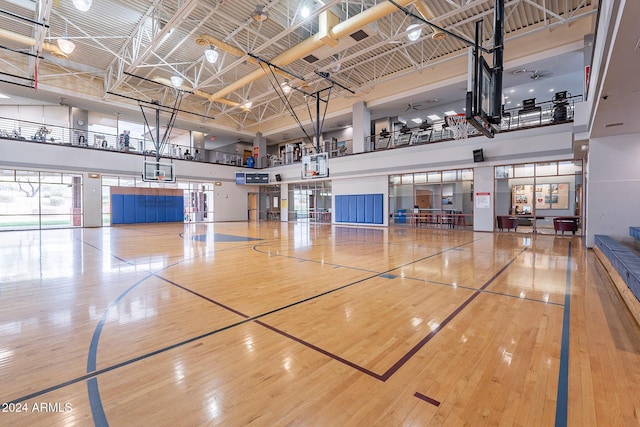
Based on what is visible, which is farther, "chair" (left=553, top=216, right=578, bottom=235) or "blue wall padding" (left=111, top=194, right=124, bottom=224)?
"blue wall padding" (left=111, top=194, right=124, bottom=224)

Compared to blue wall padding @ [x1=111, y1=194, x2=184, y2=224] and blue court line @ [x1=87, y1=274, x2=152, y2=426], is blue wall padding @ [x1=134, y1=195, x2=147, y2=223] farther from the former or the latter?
blue court line @ [x1=87, y1=274, x2=152, y2=426]

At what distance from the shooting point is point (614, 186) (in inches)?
300

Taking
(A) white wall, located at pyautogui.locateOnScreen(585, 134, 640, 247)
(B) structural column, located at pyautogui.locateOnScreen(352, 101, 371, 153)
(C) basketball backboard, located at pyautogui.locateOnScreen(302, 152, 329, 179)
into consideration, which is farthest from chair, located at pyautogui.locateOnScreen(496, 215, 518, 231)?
(C) basketball backboard, located at pyautogui.locateOnScreen(302, 152, 329, 179)

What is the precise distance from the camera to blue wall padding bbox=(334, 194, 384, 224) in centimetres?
1684

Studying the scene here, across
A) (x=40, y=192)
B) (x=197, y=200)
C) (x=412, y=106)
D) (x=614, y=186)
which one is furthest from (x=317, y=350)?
(x=197, y=200)

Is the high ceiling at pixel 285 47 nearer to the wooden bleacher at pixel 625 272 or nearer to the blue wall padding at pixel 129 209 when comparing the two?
the blue wall padding at pixel 129 209

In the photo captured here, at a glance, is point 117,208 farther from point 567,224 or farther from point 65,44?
point 567,224

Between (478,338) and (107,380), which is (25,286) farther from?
(478,338)

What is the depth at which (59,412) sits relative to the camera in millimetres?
1690

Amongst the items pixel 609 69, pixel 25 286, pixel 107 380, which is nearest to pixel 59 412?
pixel 107 380

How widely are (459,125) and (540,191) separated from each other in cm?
555

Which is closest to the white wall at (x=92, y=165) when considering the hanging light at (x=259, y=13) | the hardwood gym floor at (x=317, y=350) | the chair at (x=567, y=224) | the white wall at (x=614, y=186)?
the hanging light at (x=259, y=13)

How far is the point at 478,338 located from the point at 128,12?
14.2 metres

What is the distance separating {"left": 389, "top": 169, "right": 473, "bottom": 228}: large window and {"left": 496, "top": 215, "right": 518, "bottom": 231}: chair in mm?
1423
